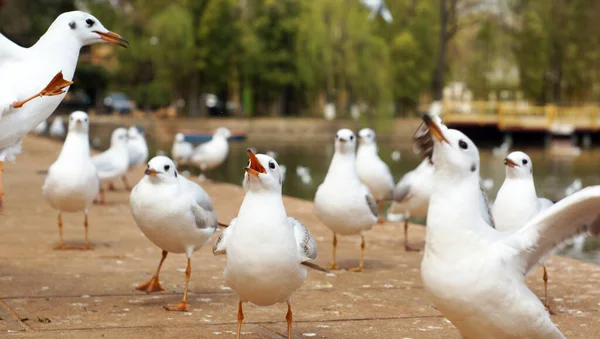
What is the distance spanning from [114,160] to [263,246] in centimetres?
880

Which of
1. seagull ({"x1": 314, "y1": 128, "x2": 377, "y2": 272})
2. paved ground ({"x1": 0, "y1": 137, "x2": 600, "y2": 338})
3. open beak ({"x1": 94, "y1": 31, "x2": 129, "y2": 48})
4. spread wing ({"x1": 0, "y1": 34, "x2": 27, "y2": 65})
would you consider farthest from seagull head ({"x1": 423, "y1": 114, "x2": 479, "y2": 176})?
seagull ({"x1": 314, "y1": 128, "x2": 377, "y2": 272})

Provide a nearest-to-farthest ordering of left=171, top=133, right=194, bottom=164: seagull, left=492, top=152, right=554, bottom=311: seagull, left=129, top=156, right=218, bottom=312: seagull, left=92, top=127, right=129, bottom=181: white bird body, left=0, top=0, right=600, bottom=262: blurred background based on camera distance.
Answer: left=129, top=156, right=218, bottom=312: seagull
left=492, top=152, right=554, bottom=311: seagull
left=92, top=127, right=129, bottom=181: white bird body
left=171, top=133, right=194, bottom=164: seagull
left=0, top=0, right=600, bottom=262: blurred background

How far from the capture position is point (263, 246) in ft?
17.0

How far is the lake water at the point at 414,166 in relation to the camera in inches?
782

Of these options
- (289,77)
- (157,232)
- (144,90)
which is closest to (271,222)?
(157,232)

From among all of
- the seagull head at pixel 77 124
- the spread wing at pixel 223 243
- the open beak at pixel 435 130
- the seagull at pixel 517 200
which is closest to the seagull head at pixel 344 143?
the seagull at pixel 517 200

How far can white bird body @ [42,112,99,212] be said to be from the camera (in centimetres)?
886

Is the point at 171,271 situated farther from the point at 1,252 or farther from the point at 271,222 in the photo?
the point at 271,222

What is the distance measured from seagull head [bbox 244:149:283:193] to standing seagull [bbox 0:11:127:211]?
1.39 metres

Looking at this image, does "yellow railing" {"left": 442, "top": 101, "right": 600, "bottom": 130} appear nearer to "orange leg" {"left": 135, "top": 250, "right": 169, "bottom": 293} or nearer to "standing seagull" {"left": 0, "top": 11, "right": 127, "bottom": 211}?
"orange leg" {"left": 135, "top": 250, "right": 169, "bottom": 293}

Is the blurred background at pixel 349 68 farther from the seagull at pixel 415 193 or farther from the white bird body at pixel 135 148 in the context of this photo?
the seagull at pixel 415 193

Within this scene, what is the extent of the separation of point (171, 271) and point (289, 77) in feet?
149

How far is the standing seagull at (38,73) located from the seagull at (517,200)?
3008 mm

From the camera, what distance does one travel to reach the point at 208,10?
52688mm
